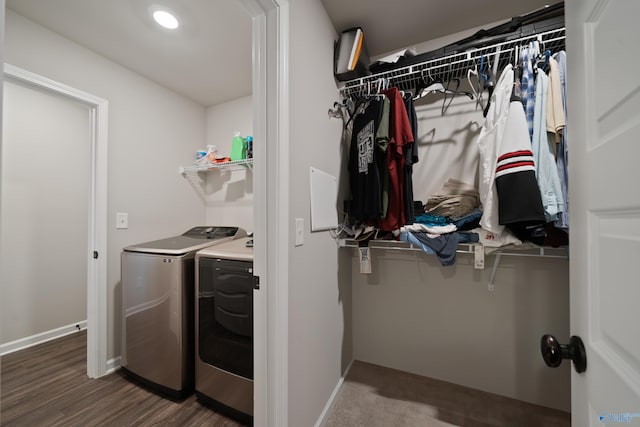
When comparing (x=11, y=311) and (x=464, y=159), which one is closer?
(x=464, y=159)

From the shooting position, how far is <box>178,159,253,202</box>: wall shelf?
228 centimetres

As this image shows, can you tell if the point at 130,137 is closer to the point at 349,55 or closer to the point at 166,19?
the point at 166,19

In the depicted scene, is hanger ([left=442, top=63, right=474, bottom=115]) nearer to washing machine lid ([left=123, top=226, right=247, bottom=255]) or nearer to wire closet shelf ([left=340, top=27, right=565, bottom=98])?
wire closet shelf ([left=340, top=27, right=565, bottom=98])

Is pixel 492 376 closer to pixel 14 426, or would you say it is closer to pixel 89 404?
pixel 89 404

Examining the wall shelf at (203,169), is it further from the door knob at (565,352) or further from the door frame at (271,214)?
the door knob at (565,352)

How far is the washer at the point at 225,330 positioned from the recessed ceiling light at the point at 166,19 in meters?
1.54

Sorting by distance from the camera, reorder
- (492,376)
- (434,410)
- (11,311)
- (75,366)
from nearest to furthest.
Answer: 1. (434,410)
2. (492,376)
3. (75,366)
4. (11,311)

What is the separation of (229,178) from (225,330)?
1.60 meters

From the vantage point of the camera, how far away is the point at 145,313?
5.59ft

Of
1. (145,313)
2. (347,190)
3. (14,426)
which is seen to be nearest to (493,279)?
(347,190)

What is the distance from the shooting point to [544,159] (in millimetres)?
1146

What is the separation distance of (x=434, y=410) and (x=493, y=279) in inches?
35.4

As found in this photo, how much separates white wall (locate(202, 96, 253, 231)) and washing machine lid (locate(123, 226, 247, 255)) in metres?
0.29

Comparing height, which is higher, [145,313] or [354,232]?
[354,232]
